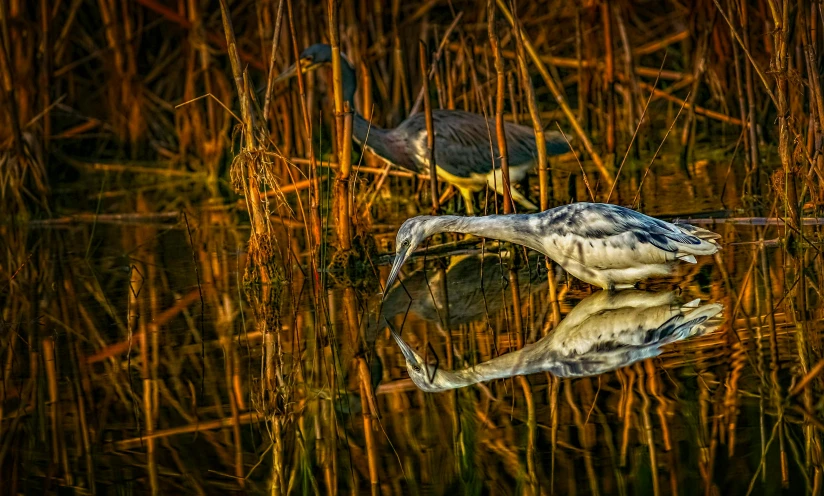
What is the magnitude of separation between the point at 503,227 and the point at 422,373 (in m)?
1.52

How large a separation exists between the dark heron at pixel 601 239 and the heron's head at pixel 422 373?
956 mm

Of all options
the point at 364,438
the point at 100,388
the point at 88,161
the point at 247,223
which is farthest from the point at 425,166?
the point at 88,161

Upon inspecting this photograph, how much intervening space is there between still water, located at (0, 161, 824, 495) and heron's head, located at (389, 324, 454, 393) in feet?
0.05

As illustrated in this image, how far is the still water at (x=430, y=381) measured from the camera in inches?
158

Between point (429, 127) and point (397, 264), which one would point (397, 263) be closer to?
point (397, 264)

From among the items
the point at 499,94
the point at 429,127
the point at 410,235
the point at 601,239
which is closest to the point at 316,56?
the point at 429,127

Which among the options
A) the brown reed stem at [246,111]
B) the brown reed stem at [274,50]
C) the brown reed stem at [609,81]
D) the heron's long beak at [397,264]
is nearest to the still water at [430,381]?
the heron's long beak at [397,264]

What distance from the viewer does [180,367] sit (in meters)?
5.61

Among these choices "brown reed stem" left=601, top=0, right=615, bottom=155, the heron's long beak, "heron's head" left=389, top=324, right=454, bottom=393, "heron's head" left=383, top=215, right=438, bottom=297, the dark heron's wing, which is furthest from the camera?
"brown reed stem" left=601, top=0, right=615, bottom=155

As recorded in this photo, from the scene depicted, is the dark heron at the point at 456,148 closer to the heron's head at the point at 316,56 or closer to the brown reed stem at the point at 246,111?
the heron's head at the point at 316,56

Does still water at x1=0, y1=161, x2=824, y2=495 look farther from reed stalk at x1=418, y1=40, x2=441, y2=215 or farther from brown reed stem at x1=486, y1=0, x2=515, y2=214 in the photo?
reed stalk at x1=418, y1=40, x2=441, y2=215

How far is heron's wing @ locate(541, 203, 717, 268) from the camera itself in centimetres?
614

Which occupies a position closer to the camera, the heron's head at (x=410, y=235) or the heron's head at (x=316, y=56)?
the heron's head at (x=410, y=235)

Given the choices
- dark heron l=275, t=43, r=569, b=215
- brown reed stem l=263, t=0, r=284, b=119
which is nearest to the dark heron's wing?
dark heron l=275, t=43, r=569, b=215
